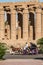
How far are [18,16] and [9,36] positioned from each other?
471 cm

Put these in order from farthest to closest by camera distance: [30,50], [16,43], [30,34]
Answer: [30,34]
[16,43]
[30,50]

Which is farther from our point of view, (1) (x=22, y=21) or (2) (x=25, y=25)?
(1) (x=22, y=21)

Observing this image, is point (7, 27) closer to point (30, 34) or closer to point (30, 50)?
point (30, 34)

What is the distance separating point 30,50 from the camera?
35438 mm

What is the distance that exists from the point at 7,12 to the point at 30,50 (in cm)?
2861

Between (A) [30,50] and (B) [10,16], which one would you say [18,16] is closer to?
(B) [10,16]

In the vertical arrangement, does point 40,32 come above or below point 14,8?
below

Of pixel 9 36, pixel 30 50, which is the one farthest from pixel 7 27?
pixel 30 50

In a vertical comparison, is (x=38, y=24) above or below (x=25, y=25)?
above

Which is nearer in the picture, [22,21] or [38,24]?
[38,24]

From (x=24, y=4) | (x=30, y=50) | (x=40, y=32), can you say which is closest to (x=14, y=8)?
(x=24, y=4)

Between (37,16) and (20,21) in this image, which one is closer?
(37,16)

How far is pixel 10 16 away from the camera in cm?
6341

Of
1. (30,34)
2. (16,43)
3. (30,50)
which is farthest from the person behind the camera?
(30,34)
